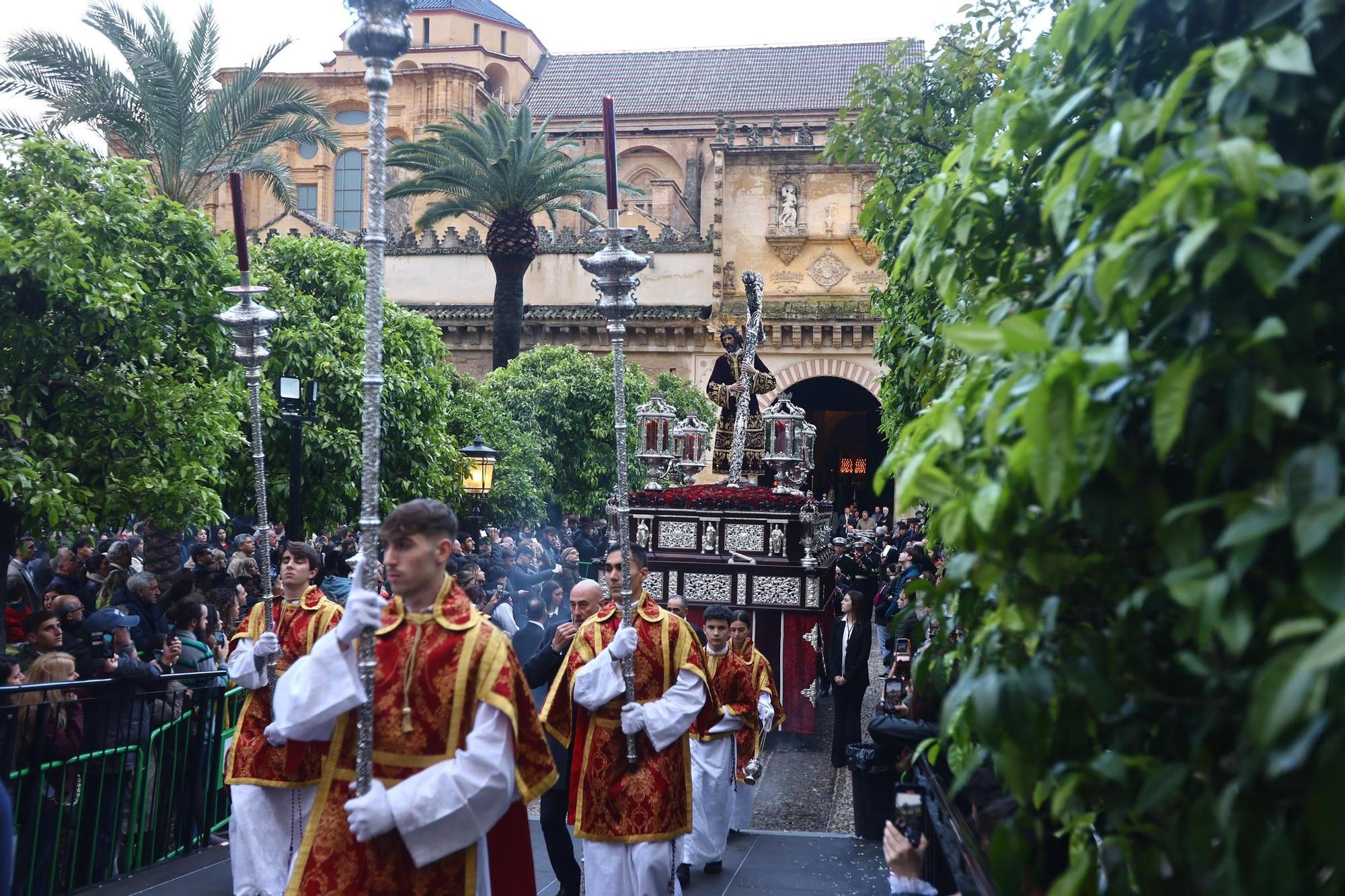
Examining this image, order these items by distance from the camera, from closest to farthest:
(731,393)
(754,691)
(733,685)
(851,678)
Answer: (733,685), (754,691), (851,678), (731,393)

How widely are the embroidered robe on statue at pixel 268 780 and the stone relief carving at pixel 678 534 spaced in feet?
27.5

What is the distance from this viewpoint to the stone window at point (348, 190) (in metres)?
48.5

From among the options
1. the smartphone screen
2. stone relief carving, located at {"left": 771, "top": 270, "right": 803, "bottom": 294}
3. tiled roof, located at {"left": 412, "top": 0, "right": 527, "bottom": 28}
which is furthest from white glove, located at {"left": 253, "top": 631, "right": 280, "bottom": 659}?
tiled roof, located at {"left": 412, "top": 0, "right": 527, "bottom": 28}

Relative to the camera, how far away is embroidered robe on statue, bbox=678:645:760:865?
8727 mm

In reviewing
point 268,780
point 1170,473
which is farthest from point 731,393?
point 1170,473

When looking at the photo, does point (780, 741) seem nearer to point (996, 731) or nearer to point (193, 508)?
point (193, 508)

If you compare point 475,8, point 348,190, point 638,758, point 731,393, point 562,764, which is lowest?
point 562,764

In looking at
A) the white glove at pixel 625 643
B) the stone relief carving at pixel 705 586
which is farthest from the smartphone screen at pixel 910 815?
the stone relief carving at pixel 705 586

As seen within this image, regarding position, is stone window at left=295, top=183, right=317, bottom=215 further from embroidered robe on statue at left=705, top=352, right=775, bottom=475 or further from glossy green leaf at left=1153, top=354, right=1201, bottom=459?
glossy green leaf at left=1153, top=354, right=1201, bottom=459

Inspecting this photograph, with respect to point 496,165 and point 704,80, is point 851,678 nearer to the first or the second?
point 496,165

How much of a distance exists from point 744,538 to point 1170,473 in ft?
41.1

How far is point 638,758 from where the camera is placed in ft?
20.9

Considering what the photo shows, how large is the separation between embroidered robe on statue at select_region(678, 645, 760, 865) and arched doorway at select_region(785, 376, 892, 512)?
34.2 m

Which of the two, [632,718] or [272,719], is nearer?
[632,718]
